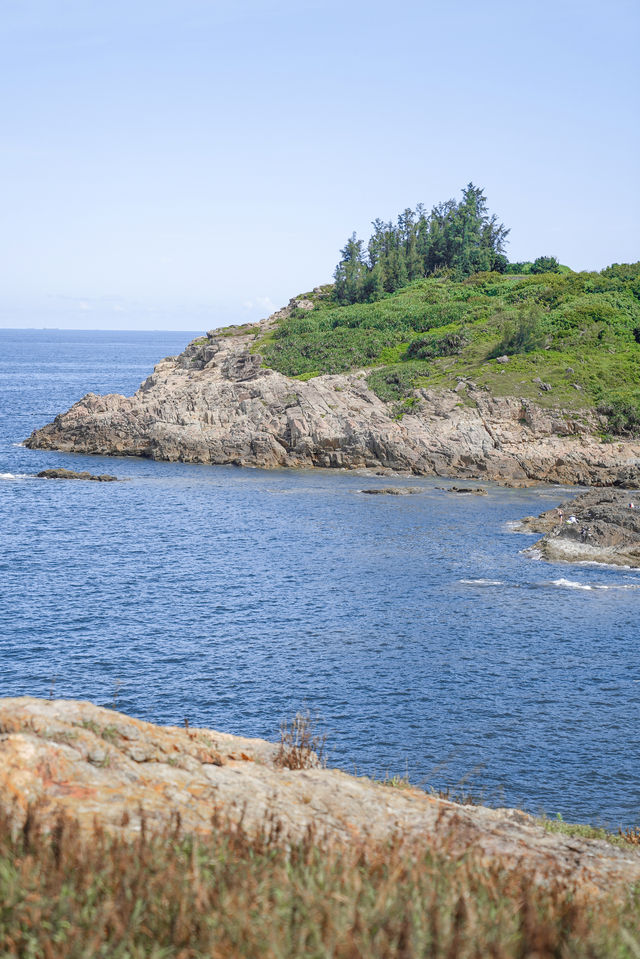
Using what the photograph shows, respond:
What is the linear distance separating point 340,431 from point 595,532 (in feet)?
118

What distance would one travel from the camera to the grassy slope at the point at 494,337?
93188 mm

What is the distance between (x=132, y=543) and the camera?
193ft

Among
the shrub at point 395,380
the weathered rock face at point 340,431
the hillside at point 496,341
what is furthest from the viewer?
the shrub at point 395,380

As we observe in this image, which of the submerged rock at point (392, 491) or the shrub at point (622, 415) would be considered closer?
the submerged rock at point (392, 491)

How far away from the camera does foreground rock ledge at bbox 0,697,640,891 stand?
8.82m

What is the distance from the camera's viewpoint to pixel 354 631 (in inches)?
1631

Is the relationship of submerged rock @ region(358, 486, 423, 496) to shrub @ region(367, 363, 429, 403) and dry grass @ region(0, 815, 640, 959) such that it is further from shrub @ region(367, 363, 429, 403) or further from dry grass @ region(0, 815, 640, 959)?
dry grass @ region(0, 815, 640, 959)

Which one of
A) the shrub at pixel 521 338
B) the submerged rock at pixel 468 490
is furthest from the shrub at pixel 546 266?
the submerged rock at pixel 468 490

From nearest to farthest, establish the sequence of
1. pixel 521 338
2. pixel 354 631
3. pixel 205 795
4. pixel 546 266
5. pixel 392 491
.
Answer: pixel 205 795 → pixel 354 631 → pixel 392 491 → pixel 521 338 → pixel 546 266

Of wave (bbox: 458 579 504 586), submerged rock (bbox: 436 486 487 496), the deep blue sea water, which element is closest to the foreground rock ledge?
the deep blue sea water

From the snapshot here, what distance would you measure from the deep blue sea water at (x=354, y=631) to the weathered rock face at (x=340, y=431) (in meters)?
10.7

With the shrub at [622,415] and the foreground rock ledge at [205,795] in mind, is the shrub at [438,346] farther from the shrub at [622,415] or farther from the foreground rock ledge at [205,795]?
the foreground rock ledge at [205,795]

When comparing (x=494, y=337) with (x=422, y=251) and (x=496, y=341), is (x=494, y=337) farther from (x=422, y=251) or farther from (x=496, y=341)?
(x=422, y=251)

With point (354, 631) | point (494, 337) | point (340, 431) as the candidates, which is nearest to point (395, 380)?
point (340, 431)
